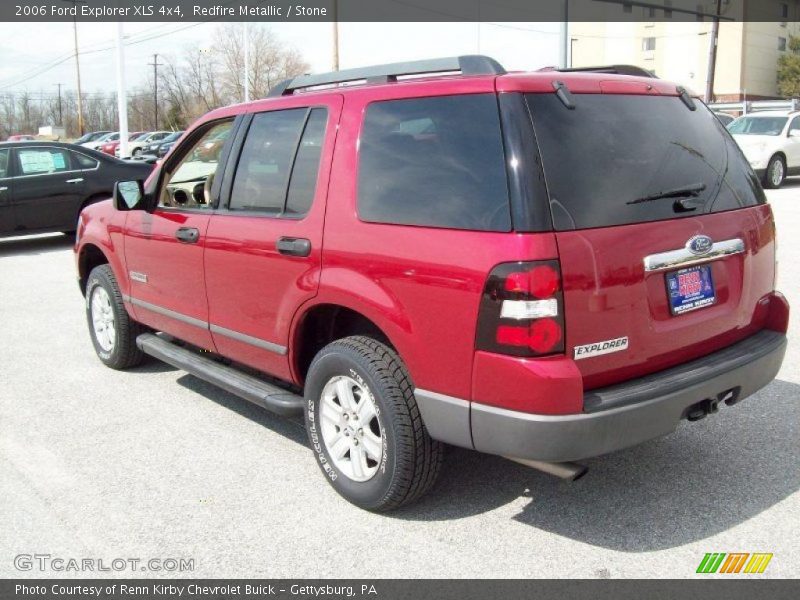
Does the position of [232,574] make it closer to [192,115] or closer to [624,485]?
[624,485]

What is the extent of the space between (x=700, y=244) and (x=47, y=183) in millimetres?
11357

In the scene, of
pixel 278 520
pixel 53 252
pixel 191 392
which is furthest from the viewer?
pixel 53 252

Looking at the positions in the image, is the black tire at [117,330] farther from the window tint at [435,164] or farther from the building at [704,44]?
the building at [704,44]

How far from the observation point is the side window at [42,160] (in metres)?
12.3

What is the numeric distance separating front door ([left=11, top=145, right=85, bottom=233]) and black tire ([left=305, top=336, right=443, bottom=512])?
10.2 meters

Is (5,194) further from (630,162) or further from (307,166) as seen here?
(630,162)

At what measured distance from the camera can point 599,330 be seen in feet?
9.95

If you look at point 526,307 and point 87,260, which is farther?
point 87,260

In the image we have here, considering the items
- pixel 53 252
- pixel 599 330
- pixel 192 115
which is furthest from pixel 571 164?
pixel 192 115

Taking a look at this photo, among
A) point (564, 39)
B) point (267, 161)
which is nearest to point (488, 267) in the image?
point (267, 161)

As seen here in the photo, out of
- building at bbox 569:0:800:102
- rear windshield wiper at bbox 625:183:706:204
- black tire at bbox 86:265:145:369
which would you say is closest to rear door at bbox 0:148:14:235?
black tire at bbox 86:265:145:369

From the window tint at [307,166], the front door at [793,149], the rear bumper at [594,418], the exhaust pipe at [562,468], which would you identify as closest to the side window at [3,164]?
the window tint at [307,166]

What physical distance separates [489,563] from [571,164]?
163 cm

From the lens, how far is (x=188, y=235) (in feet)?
15.3
